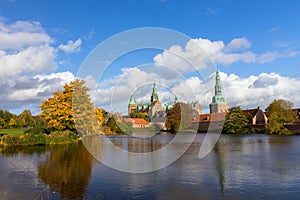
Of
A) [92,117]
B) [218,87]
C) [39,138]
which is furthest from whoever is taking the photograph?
[218,87]

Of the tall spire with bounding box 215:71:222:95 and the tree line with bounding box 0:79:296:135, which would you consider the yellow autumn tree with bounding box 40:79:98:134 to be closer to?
the tree line with bounding box 0:79:296:135

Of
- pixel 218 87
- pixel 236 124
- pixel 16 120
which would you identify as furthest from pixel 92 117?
pixel 218 87

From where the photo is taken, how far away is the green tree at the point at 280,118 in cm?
5778

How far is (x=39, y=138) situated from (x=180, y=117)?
1741 inches

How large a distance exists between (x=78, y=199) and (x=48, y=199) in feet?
4.09

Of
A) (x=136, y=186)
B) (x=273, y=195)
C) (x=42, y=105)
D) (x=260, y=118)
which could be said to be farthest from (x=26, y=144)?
(x=260, y=118)

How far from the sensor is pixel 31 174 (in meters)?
17.3

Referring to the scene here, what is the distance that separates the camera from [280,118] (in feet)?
195

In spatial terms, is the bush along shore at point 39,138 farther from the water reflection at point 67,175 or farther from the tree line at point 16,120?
the tree line at point 16,120

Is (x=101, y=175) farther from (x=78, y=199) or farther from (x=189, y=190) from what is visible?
(x=189, y=190)

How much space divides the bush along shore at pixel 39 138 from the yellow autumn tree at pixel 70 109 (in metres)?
1.26

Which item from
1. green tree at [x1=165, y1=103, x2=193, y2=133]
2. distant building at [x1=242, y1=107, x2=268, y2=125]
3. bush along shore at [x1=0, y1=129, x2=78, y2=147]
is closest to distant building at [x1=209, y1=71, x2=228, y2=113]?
distant building at [x1=242, y1=107, x2=268, y2=125]

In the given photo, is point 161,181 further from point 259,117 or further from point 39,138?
point 259,117

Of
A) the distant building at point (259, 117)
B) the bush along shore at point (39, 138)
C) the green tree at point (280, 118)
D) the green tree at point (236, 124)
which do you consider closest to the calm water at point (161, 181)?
the bush along shore at point (39, 138)
